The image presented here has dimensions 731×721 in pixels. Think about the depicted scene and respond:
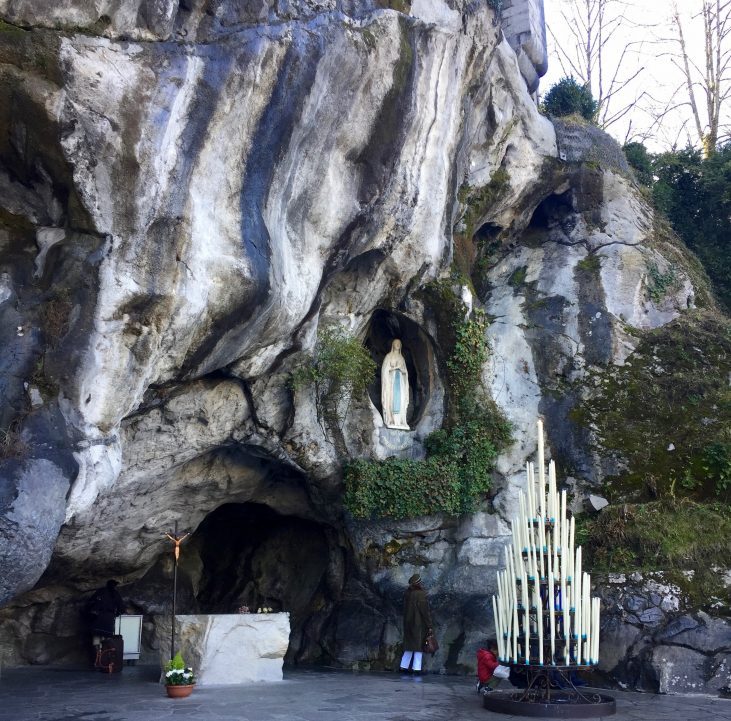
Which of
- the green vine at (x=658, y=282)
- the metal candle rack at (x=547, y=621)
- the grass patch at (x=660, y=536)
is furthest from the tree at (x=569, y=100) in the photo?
the metal candle rack at (x=547, y=621)

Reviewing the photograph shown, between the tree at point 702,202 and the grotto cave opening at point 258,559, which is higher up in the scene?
the tree at point 702,202

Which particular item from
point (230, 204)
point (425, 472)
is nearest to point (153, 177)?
point (230, 204)

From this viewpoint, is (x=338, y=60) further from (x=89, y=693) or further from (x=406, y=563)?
(x=89, y=693)

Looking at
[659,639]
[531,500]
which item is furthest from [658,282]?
[531,500]

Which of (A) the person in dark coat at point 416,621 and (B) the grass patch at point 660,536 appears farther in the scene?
(A) the person in dark coat at point 416,621

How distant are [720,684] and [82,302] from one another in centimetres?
811

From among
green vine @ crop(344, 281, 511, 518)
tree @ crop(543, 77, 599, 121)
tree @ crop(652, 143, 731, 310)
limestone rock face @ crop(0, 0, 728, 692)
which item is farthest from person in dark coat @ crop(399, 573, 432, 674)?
tree @ crop(543, 77, 599, 121)

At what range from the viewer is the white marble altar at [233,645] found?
10227mm

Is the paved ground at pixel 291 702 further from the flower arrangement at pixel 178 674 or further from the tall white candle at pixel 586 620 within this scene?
the tall white candle at pixel 586 620

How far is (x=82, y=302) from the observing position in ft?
28.3

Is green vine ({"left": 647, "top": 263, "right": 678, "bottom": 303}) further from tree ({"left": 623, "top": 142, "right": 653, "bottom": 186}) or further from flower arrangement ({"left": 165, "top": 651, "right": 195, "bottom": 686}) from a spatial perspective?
flower arrangement ({"left": 165, "top": 651, "right": 195, "bottom": 686})

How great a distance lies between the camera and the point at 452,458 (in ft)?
42.2

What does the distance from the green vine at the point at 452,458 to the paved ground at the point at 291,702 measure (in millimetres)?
2419

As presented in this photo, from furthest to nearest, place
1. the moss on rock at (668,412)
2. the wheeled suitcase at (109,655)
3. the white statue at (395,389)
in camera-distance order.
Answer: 1. the white statue at (395,389)
2. the moss on rock at (668,412)
3. the wheeled suitcase at (109,655)
